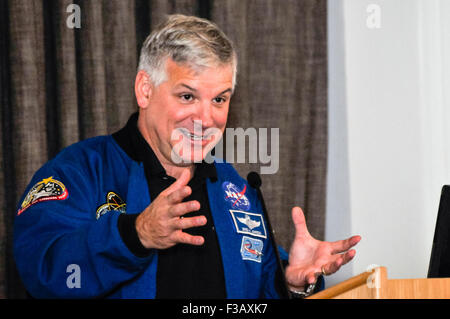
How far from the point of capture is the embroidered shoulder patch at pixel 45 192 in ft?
4.02

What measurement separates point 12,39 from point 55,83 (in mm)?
180

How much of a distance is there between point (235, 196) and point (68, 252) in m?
0.54

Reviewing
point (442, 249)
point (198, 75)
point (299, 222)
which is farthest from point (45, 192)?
point (442, 249)

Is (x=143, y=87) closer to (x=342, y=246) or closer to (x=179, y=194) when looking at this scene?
(x=179, y=194)

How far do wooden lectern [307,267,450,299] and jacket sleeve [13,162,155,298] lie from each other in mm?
387

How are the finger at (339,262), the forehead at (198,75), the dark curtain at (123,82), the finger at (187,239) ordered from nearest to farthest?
1. the finger at (187,239)
2. the finger at (339,262)
3. the forehead at (198,75)
4. the dark curtain at (123,82)

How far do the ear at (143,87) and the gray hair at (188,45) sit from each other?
39 millimetres

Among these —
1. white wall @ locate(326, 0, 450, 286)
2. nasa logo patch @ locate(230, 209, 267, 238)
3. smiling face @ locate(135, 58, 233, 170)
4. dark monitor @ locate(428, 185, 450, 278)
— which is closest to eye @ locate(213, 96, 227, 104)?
smiling face @ locate(135, 58, 233, 170)

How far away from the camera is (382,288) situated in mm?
960

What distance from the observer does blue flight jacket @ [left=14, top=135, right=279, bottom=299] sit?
1.13 metres

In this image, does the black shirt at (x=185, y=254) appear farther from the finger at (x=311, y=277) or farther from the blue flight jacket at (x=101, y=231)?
the finger at (x=311, y=277)

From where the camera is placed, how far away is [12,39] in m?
1.66

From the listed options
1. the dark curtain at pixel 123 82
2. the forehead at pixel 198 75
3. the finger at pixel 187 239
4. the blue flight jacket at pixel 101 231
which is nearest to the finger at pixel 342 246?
the blue flight jacket at pixel 101 231
